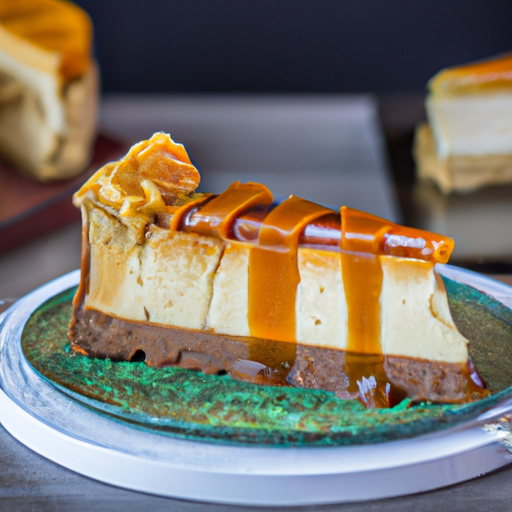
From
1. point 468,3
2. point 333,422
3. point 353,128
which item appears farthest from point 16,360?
point 468,3

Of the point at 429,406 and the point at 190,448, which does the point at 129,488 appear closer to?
the point at 190,448

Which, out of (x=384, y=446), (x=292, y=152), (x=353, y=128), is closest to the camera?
(x=384, y=446)

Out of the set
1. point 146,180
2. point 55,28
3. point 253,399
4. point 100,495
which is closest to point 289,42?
point 55,28

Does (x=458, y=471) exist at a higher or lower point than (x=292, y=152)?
higher

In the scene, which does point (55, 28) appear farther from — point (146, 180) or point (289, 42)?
point (146, 180)

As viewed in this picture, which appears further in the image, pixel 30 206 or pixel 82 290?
pixel 30 206

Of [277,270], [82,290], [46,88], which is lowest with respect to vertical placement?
[46,88]

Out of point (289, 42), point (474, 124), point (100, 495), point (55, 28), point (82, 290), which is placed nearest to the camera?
point (100, 495)
